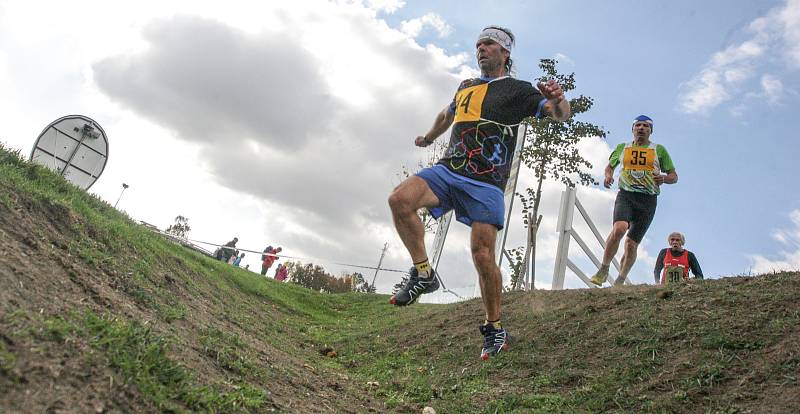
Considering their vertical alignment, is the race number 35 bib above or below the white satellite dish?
above

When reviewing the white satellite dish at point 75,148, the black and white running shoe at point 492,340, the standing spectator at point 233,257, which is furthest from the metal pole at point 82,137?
the standing spectator at point 233,257

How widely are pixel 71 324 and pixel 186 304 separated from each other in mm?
2962

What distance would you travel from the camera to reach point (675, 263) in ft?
27.4

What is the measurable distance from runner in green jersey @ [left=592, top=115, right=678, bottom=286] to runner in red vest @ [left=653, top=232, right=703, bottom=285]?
2.13 ft

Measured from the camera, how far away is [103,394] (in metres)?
2.40

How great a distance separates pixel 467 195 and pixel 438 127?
3.76ft

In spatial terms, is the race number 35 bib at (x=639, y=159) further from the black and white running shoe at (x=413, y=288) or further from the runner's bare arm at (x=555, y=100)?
the black and white running shoe at (x=413, y=288)

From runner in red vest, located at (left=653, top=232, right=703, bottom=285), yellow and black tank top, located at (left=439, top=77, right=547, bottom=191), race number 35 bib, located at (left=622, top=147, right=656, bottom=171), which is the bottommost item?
yellow and black tank top, located at (left=439, top=77, right=547, bottom=191)

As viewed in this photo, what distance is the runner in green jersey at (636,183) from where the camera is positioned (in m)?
7.55

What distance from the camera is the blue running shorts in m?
4.76

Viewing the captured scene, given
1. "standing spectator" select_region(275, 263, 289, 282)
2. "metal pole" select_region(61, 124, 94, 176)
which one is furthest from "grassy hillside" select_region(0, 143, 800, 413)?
"standing spectator" select_region(275, 263, 289, 282)

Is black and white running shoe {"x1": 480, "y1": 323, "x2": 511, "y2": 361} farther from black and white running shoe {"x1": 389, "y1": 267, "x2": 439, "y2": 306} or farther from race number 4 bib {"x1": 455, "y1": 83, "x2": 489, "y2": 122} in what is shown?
race number 4 bib {"x1": 455, "y1": 83, "x2": 489, "y2": 122}

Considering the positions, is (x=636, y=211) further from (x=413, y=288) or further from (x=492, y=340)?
(x=413, y=288)

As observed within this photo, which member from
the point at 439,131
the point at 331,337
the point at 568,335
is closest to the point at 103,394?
the point at 439,131
